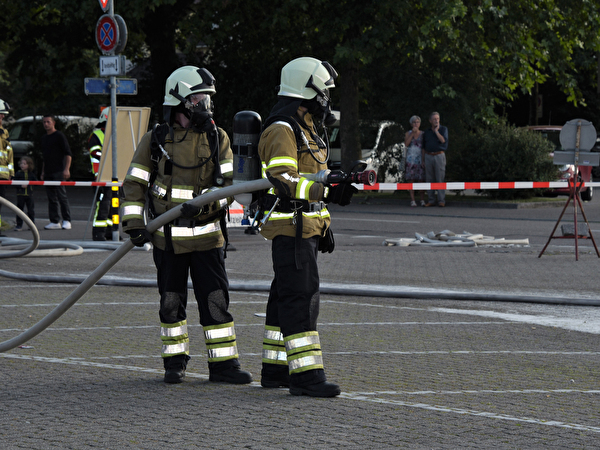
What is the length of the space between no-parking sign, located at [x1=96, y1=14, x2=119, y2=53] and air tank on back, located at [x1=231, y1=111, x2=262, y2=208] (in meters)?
8.94

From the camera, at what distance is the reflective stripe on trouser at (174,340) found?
5802mm

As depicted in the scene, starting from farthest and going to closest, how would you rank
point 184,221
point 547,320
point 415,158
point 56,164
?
point 415,158 → point 56,164 → point 547,320 → point 184,221

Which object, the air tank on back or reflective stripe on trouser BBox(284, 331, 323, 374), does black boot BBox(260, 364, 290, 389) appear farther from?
the air tank on back

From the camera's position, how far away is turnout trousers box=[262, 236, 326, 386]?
5.36 m

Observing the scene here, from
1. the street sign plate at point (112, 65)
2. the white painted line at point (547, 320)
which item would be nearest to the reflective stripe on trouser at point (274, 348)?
the white painted line at point (547, 320)

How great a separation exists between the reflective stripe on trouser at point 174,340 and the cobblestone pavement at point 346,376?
7.4 inches

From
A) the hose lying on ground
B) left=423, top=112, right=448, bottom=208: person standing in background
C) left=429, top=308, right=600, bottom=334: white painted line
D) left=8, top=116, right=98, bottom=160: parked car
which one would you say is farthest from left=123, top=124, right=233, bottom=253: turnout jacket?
left=8, top=116, right=98, bottom=160: parked car

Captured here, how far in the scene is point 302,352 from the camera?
540cm

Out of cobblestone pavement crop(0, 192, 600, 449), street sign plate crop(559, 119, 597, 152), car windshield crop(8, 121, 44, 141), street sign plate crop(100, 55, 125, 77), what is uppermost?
street sign plate crop(100, 55, 125, 77)

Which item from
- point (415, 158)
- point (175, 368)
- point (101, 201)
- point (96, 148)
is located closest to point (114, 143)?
point (101, 201)

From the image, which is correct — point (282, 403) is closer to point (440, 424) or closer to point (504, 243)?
point (440, 424)

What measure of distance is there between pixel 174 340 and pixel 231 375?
0.41 meters

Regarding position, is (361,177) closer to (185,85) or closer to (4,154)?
(185,85)

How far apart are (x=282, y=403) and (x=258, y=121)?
159cm
